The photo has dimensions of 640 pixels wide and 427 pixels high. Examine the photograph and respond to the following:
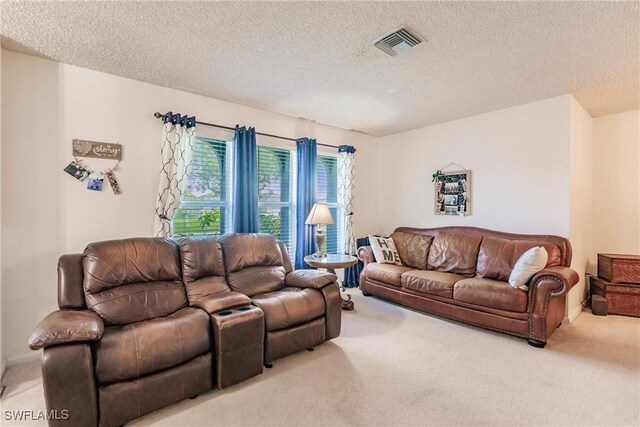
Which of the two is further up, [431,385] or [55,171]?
[55,171]

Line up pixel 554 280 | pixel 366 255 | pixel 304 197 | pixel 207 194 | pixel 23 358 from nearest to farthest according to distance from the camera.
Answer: pixel 23 358, pixel 554 280, pixel 207 194, pixel 304 197, pixel 366 255

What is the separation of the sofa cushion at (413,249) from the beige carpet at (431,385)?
4.21ft

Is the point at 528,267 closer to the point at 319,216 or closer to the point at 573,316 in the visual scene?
the point at 573,316

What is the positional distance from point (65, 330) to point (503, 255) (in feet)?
12.9

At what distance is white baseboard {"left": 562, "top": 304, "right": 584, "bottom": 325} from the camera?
3.39 m

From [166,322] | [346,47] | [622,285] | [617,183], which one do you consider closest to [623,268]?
A: [622,285]

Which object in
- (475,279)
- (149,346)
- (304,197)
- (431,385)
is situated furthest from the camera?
(304,197)

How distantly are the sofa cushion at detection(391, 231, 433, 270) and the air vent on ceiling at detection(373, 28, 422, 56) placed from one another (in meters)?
2.69

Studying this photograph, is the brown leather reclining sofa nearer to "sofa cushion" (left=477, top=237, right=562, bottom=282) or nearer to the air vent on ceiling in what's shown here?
"sofa cushion" (left=477, top=237, right=562, bottom=282)

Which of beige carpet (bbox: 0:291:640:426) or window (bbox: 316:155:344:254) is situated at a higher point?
window (bbox: 316:155:344:254)

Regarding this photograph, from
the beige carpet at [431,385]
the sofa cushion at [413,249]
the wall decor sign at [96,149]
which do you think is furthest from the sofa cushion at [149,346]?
the sofa cushion at [413,249]

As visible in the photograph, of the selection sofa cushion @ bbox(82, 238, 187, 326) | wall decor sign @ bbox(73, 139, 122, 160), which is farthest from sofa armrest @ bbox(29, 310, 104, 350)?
wall decor sign @ bbox(73, 139, 122, 160)

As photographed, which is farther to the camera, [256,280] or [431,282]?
[431,282]

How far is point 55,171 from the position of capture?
2645mm
